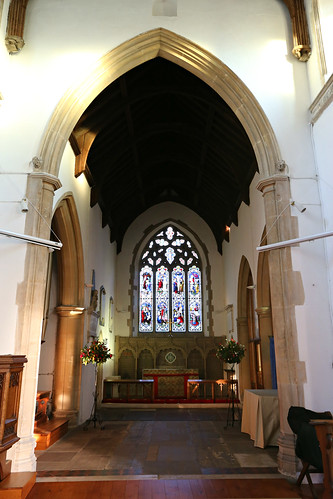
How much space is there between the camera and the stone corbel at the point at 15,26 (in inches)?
211

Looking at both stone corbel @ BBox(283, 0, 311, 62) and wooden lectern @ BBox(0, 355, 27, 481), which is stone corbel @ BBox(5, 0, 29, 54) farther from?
wooden lectern @ BBox(0, 355, 27, 481)

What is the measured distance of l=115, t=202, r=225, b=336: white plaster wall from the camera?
12844 mm

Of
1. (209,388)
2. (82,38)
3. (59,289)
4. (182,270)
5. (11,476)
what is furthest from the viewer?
(182,270)

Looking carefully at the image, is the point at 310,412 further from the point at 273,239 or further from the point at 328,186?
the point at 328,186

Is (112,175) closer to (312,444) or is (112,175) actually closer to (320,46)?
(320,46)

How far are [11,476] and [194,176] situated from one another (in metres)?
9.22

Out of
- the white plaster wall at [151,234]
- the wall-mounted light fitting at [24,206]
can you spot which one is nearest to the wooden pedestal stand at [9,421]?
the wall-mounted light fitting at [24,206]

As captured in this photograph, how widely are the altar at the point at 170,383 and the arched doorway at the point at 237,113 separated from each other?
21.4ft

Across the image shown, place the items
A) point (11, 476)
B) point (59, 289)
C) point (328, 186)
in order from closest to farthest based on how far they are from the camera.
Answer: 1. point (11, 476)
2. point (328, 186)
3. point (59, 289)

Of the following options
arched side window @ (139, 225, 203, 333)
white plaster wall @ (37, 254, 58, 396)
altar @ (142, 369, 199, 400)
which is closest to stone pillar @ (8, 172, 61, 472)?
white plaster wall @ (37, 254, 58, 396)

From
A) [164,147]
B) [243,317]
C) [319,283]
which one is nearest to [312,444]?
[319,283]

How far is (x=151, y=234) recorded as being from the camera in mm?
13750

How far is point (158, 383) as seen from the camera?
10617 millimetres

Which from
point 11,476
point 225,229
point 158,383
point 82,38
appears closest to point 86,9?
point 82,38
